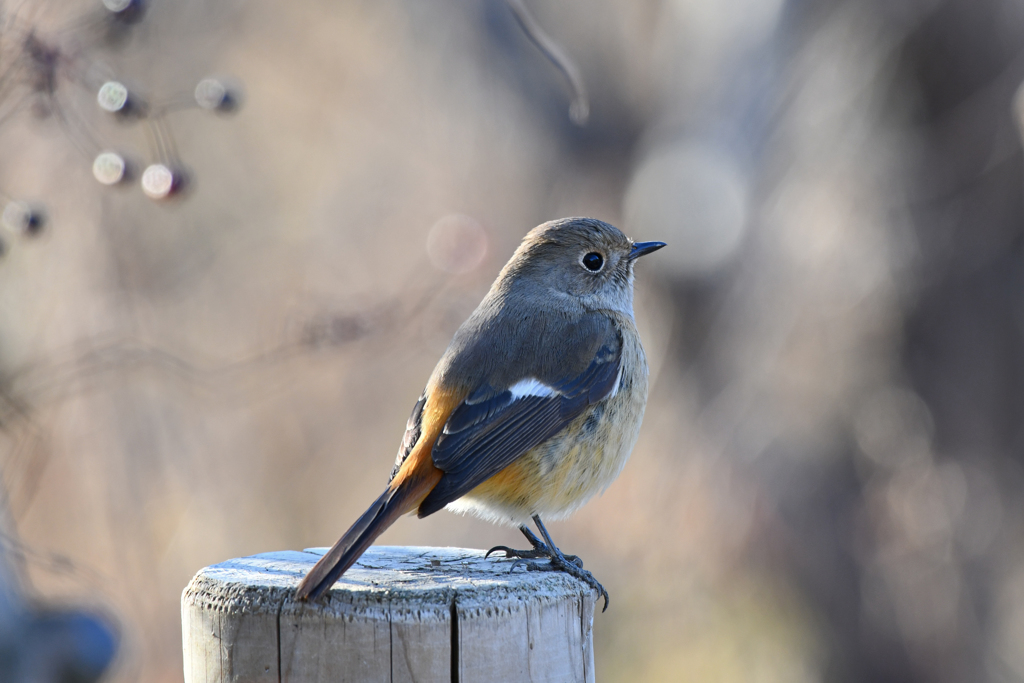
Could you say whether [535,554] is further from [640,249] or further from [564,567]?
[640,249]

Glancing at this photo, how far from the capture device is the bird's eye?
3584 millimetres

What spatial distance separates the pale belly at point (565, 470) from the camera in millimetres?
2881

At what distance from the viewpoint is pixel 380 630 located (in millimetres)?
1842

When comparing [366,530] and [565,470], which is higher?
[565,470]

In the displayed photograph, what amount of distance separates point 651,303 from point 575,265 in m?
3.67

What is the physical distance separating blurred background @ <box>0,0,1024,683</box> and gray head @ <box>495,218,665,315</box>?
1.94m

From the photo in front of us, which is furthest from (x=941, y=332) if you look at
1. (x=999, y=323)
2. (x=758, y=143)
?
(x=758, y=143)

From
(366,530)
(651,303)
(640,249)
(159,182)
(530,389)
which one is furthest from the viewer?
(651,303)

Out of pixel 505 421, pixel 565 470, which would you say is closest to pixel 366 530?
pixel 505 421

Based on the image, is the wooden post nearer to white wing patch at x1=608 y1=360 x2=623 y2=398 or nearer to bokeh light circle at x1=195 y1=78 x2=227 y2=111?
white wing patch at x1=608 y1=360 x2=623 y2=398

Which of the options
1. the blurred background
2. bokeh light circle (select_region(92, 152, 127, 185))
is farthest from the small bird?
the blurred background

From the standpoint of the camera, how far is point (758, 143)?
671cm

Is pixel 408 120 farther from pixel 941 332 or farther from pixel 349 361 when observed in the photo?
pixel 941 332

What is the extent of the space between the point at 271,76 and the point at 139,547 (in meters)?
3.99
